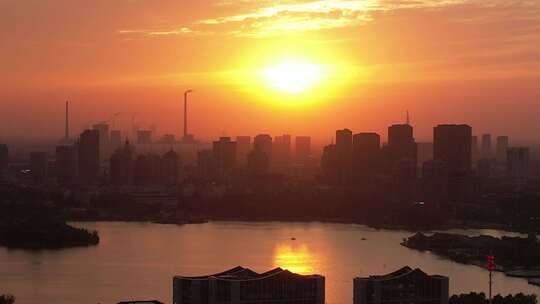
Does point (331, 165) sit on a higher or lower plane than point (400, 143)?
lower

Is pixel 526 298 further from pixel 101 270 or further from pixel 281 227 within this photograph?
pixel 281 227

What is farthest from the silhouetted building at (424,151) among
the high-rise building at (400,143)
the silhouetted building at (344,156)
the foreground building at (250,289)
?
the foreground building at (250,289)

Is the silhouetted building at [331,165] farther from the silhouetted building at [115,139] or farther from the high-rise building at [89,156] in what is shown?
the silhouetted building at [115,139]

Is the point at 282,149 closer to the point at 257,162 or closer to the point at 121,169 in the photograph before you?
the point at 257,162

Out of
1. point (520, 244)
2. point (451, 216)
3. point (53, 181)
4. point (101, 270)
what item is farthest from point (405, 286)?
point (53, 181)

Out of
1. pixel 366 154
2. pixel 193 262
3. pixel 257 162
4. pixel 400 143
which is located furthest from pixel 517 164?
pixel 193 262

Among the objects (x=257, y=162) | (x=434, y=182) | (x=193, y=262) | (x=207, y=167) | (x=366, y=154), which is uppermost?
(x=366, y=154)
